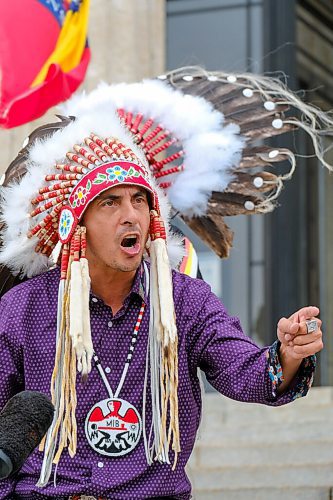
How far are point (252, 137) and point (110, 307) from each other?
3.57ft

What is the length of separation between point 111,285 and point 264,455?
2.93m

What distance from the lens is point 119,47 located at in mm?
8094

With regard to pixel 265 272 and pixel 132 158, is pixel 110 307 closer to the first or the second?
pixel 132 158

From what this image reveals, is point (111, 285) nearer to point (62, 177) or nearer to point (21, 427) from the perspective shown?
point (62, 177)

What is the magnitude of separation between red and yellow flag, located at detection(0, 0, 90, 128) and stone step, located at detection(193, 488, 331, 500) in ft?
7.05

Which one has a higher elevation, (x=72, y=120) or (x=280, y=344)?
(x=72, y=120)

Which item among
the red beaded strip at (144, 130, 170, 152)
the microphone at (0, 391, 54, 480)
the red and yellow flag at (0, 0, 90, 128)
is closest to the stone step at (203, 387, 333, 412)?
the red and yellow flag at (0, 0, 90, 128)

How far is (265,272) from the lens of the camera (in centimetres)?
871

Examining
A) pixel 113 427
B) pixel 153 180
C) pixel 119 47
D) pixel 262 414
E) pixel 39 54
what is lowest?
pixel 262 414

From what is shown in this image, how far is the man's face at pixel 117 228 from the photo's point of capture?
141 inches

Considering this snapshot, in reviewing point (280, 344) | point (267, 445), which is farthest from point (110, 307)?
point (267, 445)

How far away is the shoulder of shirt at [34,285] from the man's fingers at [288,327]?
0.88 metres

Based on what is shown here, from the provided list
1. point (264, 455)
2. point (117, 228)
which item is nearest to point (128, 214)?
point (117, 228)

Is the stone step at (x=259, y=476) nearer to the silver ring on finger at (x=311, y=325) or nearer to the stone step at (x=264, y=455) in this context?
the stone step at (x=264, y=455)
